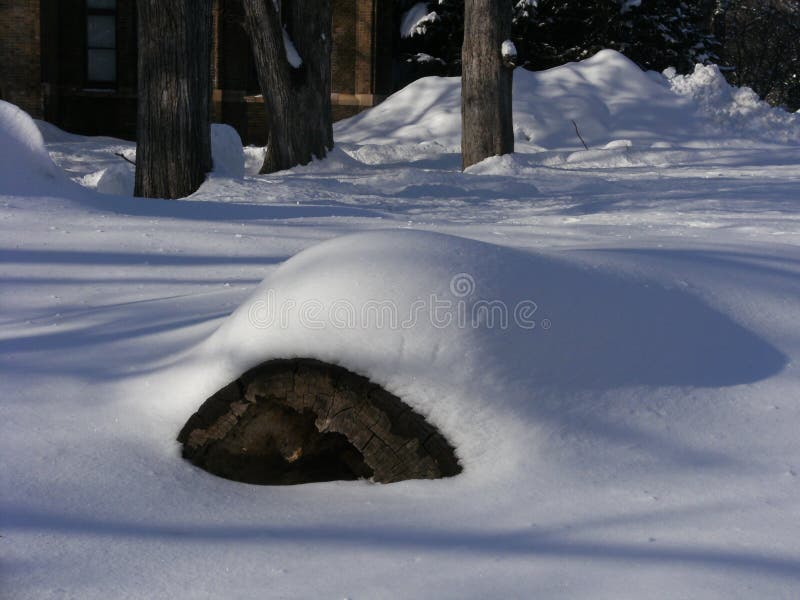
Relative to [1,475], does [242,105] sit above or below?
above

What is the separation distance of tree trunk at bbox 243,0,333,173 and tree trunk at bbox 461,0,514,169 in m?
1.73

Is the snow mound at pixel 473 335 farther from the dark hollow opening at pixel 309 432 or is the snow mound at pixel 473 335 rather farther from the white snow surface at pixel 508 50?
the white snow surface at pixel 508 50

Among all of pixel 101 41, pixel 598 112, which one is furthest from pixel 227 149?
pixel 101 41

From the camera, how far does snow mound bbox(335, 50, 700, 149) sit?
1700 cm

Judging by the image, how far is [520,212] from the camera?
353 inches

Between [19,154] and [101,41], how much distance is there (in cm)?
1650

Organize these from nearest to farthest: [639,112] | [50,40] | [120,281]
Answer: [120,281] → [639,112] → [50,40]

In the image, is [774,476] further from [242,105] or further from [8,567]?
[242,105]

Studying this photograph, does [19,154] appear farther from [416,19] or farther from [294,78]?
[416,19]

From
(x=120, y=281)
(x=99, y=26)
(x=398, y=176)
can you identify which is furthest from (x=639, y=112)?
(x=120, y=281)

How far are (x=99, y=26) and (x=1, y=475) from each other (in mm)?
20457

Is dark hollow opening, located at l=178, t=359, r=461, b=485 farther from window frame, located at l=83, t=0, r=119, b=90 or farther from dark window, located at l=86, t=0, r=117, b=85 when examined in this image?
dark window, located at l=86, t=0, r=117, b=85

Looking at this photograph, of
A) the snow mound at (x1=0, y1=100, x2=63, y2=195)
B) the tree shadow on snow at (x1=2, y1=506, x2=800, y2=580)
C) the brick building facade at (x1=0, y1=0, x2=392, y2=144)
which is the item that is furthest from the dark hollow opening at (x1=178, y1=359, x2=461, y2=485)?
the brick building facade at (x1=0, y1=0, x2=392, y2=144)

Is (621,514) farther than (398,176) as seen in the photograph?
No
